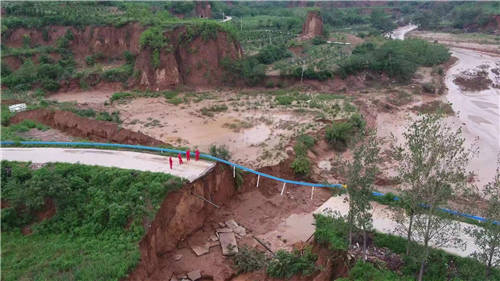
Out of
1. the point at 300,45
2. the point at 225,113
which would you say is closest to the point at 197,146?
the point at 225,113

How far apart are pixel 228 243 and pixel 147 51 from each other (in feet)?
82.3

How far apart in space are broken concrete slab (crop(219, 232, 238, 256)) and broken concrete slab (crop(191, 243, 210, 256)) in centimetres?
68

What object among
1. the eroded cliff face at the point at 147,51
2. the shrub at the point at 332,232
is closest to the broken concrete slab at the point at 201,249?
the shrub at the point at 332,232

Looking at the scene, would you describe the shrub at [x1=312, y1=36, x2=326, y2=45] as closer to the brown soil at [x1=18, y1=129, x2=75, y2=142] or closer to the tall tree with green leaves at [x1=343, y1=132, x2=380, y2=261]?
the brown soil at [x1=18, y1=129, x2=75, y2=142]

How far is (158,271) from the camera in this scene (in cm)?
1405

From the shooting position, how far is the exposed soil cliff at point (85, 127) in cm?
2249

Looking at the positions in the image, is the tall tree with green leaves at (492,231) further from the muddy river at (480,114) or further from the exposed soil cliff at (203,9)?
the exposed soil cliff at (203,9)

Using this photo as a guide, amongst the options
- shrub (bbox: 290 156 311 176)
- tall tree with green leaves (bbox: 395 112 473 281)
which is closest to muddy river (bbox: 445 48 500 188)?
shrub (bbox: 290 156 311 176)

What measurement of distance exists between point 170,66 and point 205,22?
251 inches

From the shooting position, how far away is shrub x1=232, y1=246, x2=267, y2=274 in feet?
48.0

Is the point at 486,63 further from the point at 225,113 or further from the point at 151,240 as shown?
the point at 151,240

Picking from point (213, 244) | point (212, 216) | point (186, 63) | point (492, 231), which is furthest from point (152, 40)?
point (492, 231)

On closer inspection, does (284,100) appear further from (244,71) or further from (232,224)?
(232,224)

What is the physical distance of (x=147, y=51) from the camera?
35.2m
